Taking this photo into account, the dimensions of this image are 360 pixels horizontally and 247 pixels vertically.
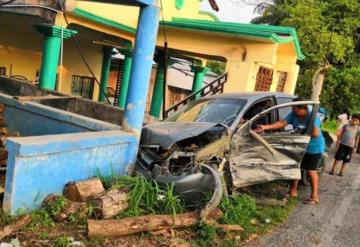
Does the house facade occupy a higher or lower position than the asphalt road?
higher

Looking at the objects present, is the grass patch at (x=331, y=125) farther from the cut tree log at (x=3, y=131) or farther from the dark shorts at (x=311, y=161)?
the cut tree log at (x=3, y=131)

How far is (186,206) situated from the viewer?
5.54 m

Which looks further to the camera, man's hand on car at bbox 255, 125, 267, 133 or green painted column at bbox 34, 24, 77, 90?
green painted column at bbox 34, 24, 77, 90

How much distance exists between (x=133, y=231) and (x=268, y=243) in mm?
1693

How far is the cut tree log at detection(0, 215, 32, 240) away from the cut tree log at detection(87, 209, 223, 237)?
0.65 m

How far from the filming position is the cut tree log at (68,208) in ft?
15.8

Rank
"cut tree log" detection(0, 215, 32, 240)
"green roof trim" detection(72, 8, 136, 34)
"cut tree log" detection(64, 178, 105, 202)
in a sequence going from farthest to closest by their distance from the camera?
"green roof trim" detection(72, 8, 136, 34)
"cut tree log" detection(64, 178, 105, 202)
"cut tree log" detection(0, 215, 32, 240)

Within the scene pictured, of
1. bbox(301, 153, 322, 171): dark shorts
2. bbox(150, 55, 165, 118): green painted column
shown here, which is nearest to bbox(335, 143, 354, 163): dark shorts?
bbox(301, 153, 322, 171): dark shorts

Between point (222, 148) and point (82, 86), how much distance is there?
35.8 feet

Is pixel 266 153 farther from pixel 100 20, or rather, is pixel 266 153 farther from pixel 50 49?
pixel 100 20

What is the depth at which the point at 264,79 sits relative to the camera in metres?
13.6

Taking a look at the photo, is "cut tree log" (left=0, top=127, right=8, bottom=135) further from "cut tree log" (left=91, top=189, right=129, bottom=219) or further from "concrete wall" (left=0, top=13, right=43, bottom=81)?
"concrete wall" (left=0, top=13, right=43, bottom=81)

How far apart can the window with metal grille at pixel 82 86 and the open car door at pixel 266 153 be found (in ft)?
33.3

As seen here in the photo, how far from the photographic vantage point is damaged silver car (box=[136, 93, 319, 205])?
5609 millimetres
